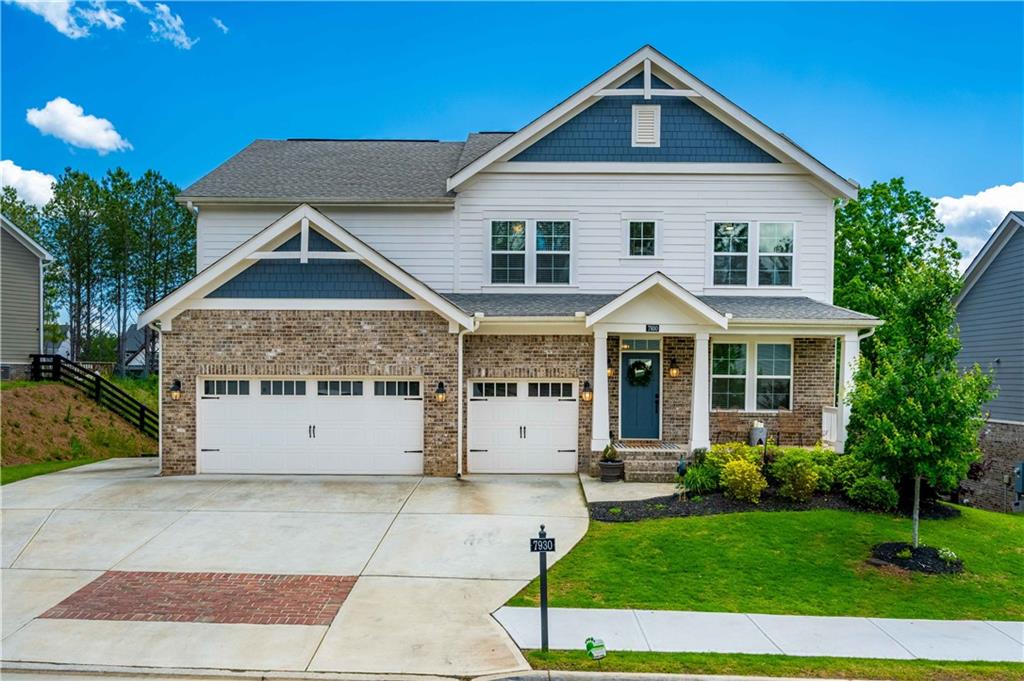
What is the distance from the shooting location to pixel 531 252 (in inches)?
611

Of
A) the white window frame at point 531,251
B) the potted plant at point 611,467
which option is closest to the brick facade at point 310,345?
the white window frame at point 531,251

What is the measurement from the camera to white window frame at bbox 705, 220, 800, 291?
50.8ft

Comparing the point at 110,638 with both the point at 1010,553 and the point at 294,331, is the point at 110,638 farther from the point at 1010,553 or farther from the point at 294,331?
the point at 1010,553

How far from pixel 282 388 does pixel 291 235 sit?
3.46 metres

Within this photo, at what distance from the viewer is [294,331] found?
534 inches

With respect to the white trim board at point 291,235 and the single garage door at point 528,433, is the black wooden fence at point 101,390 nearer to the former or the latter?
the white trim board at point 291,235

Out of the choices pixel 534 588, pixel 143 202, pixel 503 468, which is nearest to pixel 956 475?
pixel 534 588

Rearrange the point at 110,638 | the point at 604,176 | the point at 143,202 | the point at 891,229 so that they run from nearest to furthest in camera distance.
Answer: the point at 110,638, the point at 604,176, the point at 891,229, the point at 143,202

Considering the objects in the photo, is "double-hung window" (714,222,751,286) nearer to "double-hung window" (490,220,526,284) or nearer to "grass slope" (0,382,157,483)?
"double-hung window" (490,220,526,284)

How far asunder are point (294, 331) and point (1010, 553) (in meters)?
13.8

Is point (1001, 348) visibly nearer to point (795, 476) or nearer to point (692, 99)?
point (795, 476)

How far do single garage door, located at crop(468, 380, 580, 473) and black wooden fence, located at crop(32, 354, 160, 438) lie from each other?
45.0 ft

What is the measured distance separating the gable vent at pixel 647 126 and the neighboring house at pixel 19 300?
23521 millimetres

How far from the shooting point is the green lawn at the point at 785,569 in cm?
Answer: 766
